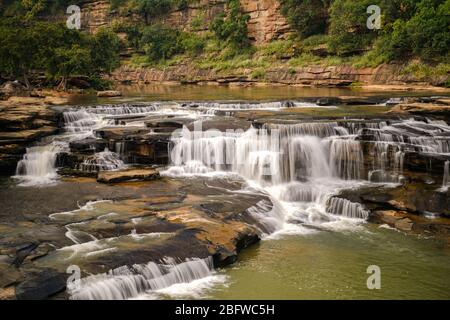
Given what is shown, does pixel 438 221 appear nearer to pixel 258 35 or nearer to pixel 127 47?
pixel 258 35

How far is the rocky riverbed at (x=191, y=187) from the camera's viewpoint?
10.4 metres

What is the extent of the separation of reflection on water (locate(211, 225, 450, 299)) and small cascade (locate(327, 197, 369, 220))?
43.7 inches

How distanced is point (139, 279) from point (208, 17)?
58592mm

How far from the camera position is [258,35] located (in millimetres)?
55781

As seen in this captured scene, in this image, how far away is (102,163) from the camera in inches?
720

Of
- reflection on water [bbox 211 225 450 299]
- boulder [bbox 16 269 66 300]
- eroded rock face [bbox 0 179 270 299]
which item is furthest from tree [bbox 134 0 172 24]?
boulder [bbox 16 269 66 300]

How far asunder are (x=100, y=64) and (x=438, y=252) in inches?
1446

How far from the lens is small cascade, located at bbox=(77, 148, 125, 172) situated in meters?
18.1

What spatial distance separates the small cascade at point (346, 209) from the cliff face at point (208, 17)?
40.7 meters

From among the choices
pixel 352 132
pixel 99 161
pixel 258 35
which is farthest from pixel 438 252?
pixel 258 35

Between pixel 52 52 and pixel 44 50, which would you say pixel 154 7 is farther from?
pixel 44 50

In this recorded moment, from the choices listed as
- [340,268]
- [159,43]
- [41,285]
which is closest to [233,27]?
[159,43]

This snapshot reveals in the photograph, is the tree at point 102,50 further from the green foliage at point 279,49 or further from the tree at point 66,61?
the green foliage at point 279,49

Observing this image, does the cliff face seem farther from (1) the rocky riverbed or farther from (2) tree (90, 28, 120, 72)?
(1) the rocky riverbed
